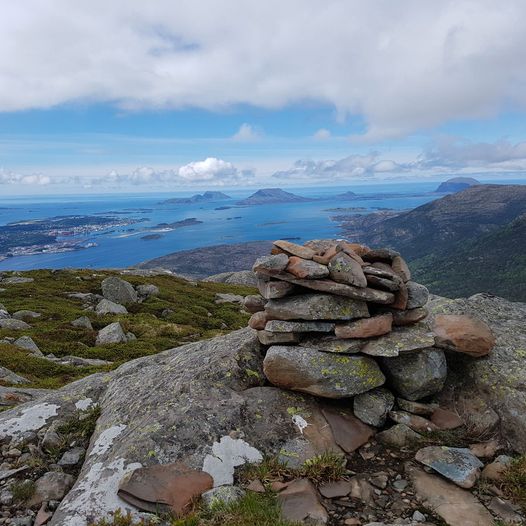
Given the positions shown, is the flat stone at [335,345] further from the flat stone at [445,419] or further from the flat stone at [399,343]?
the flat stone at [445,419]

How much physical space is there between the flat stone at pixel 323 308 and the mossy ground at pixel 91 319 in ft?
55.9

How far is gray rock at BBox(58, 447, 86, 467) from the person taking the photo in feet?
33.4

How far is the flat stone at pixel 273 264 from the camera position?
12109 millimetres

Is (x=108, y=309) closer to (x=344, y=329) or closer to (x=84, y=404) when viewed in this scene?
(x=84, y=404)

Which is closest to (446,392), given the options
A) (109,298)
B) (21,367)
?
(21,367)

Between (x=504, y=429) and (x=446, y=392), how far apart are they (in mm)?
1788

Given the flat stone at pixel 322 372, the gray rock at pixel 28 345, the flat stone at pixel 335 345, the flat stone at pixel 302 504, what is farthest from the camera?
the gray rock at pixel 28 345

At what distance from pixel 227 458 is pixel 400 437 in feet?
14.8

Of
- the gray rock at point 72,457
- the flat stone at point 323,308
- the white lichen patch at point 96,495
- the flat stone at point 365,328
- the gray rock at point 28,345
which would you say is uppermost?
the flat stone at point 323,308

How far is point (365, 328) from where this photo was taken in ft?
36.7

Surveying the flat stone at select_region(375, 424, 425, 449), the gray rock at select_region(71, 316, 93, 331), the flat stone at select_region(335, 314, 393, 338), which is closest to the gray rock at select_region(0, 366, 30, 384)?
the gray rock at select_region(71, 316, 93, 331)

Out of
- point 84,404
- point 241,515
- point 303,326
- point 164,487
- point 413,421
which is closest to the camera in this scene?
point 241,515

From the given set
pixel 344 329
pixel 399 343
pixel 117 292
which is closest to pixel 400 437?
pixel 399 343

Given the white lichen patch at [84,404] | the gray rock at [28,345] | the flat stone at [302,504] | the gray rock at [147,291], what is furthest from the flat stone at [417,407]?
the gray rock at [147,291]
